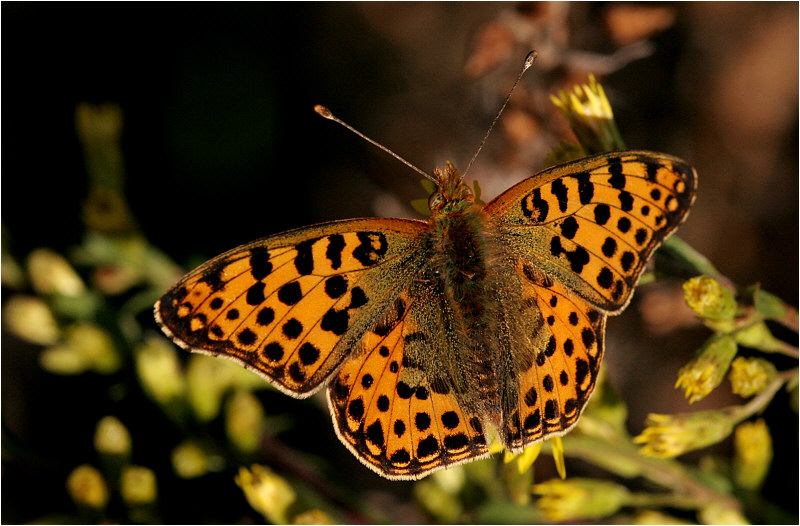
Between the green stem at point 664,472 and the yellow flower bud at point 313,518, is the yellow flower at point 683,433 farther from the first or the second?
the yellow flower bud at point 313,518

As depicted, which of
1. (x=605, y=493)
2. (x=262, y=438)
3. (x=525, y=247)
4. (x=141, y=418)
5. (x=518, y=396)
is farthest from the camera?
(x=141, y=418)

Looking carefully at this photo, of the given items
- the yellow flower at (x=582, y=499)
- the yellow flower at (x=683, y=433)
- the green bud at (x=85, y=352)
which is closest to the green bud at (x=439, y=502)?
the yellow flower at (x=582, y=499)

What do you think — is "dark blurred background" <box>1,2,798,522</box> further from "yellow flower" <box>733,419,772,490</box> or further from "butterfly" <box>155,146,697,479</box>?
"butterfly" <box>155,146,697,479</box>

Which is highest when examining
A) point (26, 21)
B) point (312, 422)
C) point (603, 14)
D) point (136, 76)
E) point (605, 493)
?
point (603, 14)

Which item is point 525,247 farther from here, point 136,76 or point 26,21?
point 26,21

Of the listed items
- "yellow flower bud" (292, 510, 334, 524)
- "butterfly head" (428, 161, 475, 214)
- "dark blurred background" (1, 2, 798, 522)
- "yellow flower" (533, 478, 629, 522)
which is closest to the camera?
"butterfly head" (428, 161, 475, 214)

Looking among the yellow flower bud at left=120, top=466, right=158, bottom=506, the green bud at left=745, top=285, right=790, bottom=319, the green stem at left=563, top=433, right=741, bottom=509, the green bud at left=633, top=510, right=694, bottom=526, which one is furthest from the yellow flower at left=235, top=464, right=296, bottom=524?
the green bud at left=745, top=285, right=790, bottom=319

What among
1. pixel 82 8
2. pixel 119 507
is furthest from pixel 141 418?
pixel 82 8
